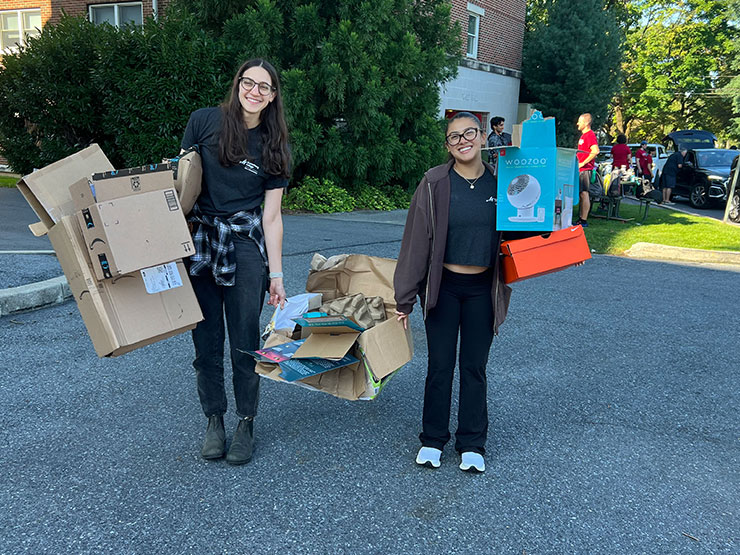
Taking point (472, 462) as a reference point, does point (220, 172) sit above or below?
above

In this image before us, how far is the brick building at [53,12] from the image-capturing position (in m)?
17.6

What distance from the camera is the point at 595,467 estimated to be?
341 centimetres

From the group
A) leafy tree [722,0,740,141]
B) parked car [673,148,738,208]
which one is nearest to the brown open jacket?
parked car [673,148,738,208]

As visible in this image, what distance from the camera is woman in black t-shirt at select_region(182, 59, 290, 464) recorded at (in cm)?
306

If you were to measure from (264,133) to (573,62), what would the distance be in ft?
76.8

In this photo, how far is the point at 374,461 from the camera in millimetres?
3393

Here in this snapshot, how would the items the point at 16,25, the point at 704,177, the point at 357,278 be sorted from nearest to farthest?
the point at 357,278
the point at 16,25
the point at 704,177

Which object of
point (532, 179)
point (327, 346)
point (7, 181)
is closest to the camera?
point (532, 179)

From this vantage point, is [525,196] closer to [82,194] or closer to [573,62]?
[82,194]

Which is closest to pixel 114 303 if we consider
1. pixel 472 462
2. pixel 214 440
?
pixel 214 440

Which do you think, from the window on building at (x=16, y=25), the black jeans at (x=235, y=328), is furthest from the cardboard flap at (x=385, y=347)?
the window on building at (x=16, y=25)

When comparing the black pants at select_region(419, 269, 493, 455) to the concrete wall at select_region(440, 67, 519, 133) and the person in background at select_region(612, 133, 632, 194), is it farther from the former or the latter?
the concrete wall at select_region(440, 67, 519, 133)

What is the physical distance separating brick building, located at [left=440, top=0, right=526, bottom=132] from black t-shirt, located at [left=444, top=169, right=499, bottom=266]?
18.2 metres

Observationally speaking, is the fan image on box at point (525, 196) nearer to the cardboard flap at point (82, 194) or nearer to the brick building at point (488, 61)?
the cardboard flap at point (82, 194)
